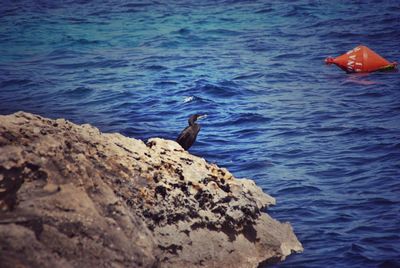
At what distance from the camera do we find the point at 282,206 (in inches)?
310

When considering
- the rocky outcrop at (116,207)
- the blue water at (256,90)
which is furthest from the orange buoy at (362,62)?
the rocky outcrop at (116,207)

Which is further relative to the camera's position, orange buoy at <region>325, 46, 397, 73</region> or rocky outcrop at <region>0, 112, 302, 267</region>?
orange buoy at <region>325, 46, 397, 73</region>

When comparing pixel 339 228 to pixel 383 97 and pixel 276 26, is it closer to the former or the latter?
pixel 383 97

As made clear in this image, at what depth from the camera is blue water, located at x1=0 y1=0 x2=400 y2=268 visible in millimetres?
7938

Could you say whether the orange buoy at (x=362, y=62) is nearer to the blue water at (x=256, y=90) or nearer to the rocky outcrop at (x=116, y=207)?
the blue water at (x=256, y=90)

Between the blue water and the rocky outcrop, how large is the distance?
0.70 meters

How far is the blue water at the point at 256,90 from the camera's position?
794cm

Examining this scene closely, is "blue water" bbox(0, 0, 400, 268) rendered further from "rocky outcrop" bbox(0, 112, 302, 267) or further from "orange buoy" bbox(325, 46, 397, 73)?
"rocky outcrop" bbox(0, 112, 302, 267)

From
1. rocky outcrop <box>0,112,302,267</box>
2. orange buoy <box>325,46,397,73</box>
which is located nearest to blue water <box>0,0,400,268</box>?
orange buoy <box>325,46,397,73</box>

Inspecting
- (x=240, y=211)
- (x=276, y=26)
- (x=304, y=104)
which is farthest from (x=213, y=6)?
(x=240, y=211)

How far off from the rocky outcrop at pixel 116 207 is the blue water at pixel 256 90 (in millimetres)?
702

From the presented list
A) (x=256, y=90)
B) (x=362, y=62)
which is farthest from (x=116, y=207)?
(x=362, y=62)

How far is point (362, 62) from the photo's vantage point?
594 inches

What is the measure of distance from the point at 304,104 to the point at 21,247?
29.8 ft
